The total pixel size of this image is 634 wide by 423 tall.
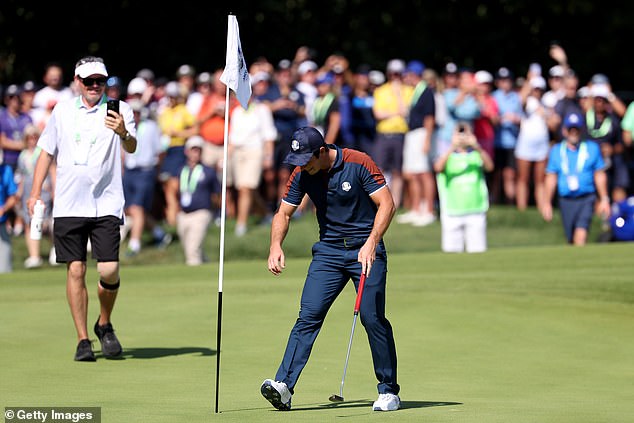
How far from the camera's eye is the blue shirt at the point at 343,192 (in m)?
10.3

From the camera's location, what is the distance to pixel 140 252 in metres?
23.0

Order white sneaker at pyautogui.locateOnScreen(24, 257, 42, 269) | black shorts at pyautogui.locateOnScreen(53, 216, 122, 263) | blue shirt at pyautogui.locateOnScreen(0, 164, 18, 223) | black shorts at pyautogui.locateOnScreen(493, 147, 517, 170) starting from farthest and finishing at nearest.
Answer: black shorts at pyautogui.locateOnScreen(493, 147, 517, 170)
white sneaker at pyautogui.locateOnScreen(24, 257, 42, 269)
blue shirt at pyautogui.locateOnScreen(0, 164, 18, 223)
black shorts at pyautogui.locateOnScreen(53, 216, 122, 263)

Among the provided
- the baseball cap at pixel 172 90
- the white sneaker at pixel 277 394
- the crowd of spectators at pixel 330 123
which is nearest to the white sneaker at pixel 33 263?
the crowd of spectators at pixel 330 123

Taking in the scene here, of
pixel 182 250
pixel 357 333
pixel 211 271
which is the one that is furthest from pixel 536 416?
pixel 182 250

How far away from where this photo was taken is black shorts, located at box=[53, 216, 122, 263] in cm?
1262

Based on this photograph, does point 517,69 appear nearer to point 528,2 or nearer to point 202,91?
point 528,2

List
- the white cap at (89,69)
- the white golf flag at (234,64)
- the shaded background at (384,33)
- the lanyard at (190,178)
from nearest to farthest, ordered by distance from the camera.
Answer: the white golf flag at (234,64) → the white cap at (89,69) → the lanyard at (190,178) → the shaded background at (384,33)

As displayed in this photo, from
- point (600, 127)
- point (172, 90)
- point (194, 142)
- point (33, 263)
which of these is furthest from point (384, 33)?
point (33, 263)

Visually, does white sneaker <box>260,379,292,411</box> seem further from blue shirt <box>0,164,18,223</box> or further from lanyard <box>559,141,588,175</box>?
lanyard <box>559,141,588,175</box>

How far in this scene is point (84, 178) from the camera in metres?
12.6

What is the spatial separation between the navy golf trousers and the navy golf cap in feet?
2.48

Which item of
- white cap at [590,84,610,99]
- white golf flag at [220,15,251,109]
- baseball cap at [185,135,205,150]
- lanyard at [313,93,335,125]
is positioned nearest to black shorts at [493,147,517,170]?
white cap at [590,84,610,99]

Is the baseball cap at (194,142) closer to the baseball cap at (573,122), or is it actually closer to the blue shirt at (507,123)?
the baseball cap at (573,122)

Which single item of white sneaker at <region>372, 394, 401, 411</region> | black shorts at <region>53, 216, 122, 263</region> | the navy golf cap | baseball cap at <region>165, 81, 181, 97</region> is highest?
baseball cap at <region>165, 81, 181, 97</region>
